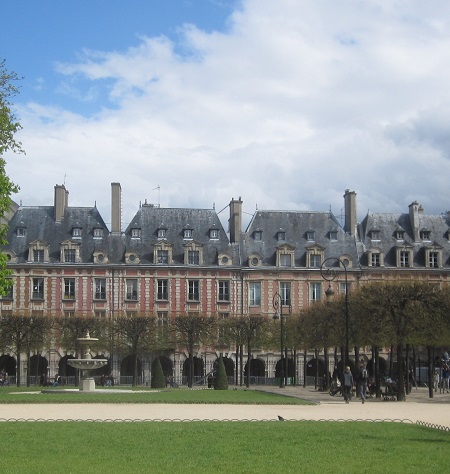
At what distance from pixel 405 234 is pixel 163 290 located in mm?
18921

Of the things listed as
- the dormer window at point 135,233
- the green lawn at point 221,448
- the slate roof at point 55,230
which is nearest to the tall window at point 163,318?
the slate roof at point 55,230

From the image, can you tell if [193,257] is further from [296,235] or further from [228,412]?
[228,412]

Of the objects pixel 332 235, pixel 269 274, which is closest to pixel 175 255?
pixel 269 274

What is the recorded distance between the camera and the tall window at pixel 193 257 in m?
65.7

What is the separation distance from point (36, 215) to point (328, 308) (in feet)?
88.9

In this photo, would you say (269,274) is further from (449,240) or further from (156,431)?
(156,431)

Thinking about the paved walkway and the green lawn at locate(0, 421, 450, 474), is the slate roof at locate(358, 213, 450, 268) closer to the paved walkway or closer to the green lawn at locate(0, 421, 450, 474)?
the paved walkway

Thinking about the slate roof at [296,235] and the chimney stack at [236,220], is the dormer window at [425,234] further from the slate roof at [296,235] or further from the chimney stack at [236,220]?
the chimney stack at [236,220]

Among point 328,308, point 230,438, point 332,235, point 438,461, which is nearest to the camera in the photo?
point 438,461

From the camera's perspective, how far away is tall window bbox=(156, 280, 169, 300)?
6525 centimetres

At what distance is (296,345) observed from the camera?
54.9 metres

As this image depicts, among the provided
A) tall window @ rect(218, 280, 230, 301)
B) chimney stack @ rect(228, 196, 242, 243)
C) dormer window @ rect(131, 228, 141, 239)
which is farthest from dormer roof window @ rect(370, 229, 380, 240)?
dormer window @ rect(131, 228, 141, 239)

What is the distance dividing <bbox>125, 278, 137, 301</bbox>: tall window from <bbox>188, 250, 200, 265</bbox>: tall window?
4.24m

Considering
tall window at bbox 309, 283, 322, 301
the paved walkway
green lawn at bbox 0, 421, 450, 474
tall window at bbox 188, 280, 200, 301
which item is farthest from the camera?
tall window at bbox 309, 283, 322, 301
